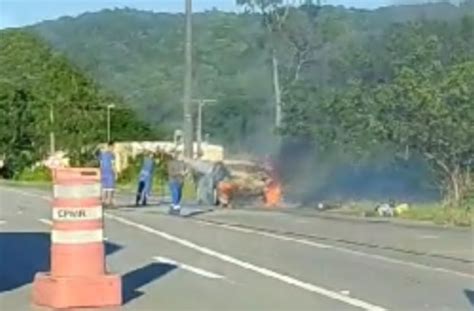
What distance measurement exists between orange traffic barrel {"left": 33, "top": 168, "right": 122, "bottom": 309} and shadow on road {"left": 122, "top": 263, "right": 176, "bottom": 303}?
Result: 85 centimetres

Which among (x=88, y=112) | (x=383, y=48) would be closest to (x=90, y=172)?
(x=383, y=48)

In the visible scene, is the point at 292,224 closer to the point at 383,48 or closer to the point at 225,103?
the point at 383,48

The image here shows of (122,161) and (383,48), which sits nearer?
(383,48)

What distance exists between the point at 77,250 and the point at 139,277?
3.55 metres

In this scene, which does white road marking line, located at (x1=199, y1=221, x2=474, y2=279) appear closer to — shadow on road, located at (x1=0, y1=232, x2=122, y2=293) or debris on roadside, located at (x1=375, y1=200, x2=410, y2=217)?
shadow on road, located at (x1=0, y1=232, x2=122, y2=293)

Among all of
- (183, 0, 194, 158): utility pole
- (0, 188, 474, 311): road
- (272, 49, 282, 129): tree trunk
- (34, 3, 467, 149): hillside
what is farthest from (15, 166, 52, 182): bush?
(0, 188, 474, 311): road

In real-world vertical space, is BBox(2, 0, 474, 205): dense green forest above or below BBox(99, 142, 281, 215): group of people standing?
above

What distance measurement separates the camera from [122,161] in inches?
3228

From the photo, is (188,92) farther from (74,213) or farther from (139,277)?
(74,213)

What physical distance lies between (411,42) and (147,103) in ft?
133

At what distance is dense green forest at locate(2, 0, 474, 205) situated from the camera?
3541 centimetres

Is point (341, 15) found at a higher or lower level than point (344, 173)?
higher

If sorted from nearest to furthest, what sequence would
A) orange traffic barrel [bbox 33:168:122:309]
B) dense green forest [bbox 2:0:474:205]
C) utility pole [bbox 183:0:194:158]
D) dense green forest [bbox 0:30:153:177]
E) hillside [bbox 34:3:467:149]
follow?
orange traffic barrel [bbox 33:168:122:309]
dense green forest [bbox 2:0:474:205]
hillside [bbox 34:3:467:149]
utility pole [bbox 183:0:194:158]
dense green forest [bbox 0:30:153:177]

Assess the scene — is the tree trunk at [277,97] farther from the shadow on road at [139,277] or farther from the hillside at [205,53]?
the shadow on road at [139,277]
